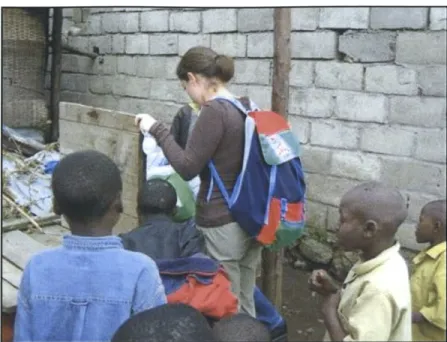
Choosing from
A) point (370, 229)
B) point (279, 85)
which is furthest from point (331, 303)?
point (279, 85)

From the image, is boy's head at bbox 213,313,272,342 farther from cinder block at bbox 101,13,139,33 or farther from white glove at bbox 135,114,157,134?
cinder block at bbox 101,13,139,33

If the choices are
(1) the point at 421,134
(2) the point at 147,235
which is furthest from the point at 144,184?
(1) the point at 421,134

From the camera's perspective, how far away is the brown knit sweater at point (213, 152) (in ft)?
3.27

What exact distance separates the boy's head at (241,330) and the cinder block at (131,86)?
1.41ft

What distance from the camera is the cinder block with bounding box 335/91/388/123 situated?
35.9 inches

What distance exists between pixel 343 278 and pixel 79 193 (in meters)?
0.43

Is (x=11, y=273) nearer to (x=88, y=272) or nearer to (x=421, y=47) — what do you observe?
(x=88, y=272)

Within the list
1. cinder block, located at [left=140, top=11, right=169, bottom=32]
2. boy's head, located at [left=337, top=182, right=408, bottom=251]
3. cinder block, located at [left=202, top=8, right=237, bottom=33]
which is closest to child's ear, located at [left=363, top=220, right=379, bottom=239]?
boy's head, located at [left=337, top=182, right=408, bottom=251]

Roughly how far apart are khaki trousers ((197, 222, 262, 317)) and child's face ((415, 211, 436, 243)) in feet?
0.89

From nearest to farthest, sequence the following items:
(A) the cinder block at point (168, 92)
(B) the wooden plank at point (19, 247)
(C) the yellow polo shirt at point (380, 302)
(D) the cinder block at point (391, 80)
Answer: (C) the yellow polo shirt at point (380, 302)
(D) the cinder block at point (391, 80)
(A) the cinder block at point (168, 92)
(B) the wooden plank at point (19, 247)

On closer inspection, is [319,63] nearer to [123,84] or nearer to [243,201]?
[243,201]

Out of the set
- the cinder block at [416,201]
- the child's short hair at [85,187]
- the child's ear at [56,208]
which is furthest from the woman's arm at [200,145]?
the cinder block at [416,201]

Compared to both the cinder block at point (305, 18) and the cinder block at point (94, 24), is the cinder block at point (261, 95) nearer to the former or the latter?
the cinder block at point (305, 18)

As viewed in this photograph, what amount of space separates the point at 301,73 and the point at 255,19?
0.12 meters
